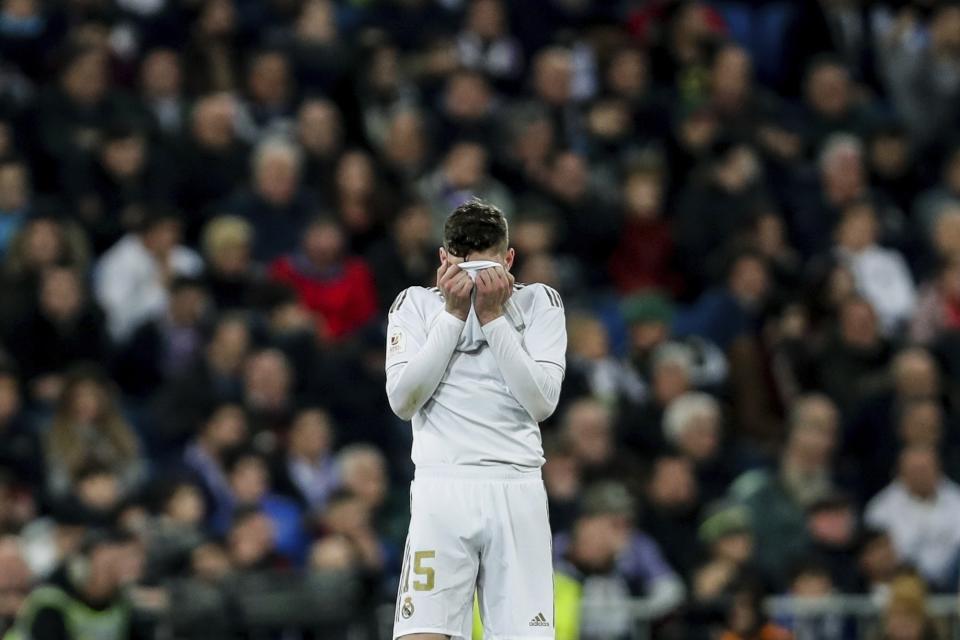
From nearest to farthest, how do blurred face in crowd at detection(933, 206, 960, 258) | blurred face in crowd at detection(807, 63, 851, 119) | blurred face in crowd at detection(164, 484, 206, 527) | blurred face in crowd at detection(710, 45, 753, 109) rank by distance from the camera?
blurred face in crowd at detection(164, 484, 206, 527)
blurred face in crowd at detection(933, 206, 960, 258)
blurred face in crowd at detection(710, 45, 753, 109)
blurred face in crowd at detection(807, 63, 851, 119)

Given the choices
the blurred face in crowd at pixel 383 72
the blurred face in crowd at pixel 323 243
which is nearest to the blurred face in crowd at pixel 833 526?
the blurred face in crowd at pixel 323 243

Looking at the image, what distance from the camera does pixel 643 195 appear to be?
48.3 feet

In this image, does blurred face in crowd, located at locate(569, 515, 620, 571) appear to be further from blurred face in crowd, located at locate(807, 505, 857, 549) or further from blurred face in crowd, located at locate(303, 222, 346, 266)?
blurred face in crowd, located at locate(303, 222, 346, 266)

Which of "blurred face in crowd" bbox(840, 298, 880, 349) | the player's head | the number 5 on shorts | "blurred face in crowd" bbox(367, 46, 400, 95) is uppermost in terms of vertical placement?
"blurred face in crowd" bbox(367, 46, 400, 95)

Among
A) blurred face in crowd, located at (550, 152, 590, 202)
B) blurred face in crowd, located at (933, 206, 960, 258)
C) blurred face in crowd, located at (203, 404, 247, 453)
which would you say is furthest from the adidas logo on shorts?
blurred face in crowd, located at (933, 206, 960, 258)

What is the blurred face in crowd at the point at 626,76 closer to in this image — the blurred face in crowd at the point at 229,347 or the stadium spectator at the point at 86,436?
the blurred face in crowd at the point at 229,347

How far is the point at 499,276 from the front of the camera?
649 cm

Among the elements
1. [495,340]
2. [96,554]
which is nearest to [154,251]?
[96,554]

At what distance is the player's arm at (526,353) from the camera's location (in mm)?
6523

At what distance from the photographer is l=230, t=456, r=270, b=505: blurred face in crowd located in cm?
1166

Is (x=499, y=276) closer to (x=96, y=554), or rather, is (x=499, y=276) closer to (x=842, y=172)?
(x=96, y=554)

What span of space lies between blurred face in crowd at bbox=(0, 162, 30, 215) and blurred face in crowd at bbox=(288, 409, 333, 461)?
2.48 metres

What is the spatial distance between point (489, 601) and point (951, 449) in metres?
7.33

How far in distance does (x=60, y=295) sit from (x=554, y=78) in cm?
472
